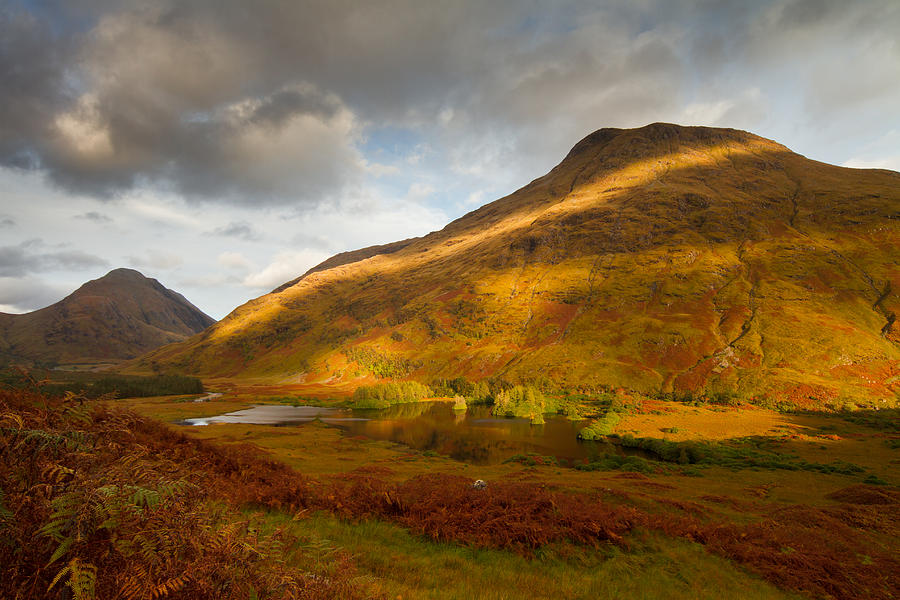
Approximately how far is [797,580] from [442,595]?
12404 mm

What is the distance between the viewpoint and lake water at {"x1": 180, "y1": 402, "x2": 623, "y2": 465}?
6378cm

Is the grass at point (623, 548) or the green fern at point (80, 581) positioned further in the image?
the grass at point (623, 548)

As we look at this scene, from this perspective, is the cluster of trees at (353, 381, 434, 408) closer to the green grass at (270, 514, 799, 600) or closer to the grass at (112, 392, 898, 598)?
the grass at (112, 392, 898, 598)

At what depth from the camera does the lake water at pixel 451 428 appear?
209ft

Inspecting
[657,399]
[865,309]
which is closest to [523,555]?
[657,399]

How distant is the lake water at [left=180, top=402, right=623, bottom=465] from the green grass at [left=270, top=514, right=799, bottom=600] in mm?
44540

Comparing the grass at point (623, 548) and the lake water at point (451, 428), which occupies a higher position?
the grass at point (623, 548)

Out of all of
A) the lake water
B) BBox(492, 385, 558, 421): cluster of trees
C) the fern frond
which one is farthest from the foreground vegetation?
BBox(492, 385, 558, 421): cluster of trees

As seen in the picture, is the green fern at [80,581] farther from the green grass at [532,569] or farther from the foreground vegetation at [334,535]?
the green grass at [532,569]

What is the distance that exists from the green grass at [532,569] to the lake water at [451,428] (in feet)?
146

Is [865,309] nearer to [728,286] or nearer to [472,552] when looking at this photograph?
[728,286]

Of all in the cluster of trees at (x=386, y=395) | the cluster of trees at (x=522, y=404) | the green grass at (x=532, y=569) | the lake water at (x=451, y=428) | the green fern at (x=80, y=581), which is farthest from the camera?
the cluster of trees at (x=386, y=395)

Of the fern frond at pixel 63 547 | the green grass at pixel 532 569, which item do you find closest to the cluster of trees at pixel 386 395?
the green grass at pixel 532 569

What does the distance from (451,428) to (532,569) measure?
78644 mm
